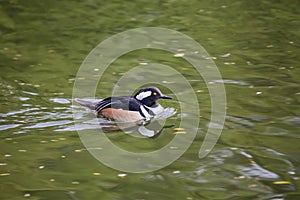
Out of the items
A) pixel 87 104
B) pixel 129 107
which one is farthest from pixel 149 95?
pixel 87 104

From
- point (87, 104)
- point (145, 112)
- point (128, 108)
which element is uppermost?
point (87, 104)

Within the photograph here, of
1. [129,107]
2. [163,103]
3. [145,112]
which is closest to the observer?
[129,107]

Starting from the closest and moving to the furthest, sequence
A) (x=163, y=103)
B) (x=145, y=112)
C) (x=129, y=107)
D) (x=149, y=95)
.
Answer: (x=129, y=107)
(x=145, y=112)
(x=149, y=95)
(x=163, y=103)

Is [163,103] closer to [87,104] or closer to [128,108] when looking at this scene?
[128,108]

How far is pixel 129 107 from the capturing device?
11.4 meters

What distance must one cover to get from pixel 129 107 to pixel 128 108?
0.09ft

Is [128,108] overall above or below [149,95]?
below

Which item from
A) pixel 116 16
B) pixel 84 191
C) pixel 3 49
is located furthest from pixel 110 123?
pixel 116 16

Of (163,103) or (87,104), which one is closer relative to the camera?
(87,104)

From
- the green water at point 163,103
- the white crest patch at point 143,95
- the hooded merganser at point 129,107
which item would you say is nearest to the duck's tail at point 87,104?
the hooded merganser at point 129,107

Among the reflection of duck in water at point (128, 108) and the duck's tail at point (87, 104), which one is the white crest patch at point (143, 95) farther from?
the duck's tail at point (87, 104)

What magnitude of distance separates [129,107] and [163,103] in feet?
4.37

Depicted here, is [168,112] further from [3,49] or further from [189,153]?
[3,49]

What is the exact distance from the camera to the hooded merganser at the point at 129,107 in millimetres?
11320
